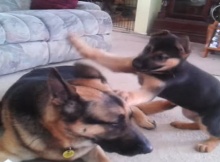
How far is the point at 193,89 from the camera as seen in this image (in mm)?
1406

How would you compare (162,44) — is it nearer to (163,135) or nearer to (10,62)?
(163,135)

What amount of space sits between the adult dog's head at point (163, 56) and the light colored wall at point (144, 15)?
3141 mm

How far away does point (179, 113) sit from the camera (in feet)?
5.95

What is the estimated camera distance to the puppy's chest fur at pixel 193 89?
55.0 inches

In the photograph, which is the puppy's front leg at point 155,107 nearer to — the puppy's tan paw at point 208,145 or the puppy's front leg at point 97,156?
the puppy's tan paw at point 208,145

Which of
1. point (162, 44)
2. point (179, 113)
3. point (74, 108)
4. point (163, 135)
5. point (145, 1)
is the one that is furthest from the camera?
point (145, 1)

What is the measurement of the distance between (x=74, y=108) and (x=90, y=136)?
125mm

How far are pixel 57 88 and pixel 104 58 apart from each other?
24.0 inches

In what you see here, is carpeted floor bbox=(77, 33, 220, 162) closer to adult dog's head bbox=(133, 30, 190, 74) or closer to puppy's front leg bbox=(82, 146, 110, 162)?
puppy's front leg bbox=(82, 146, 110, 162)

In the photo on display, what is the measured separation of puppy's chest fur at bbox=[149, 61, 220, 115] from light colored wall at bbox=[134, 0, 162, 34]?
10.2ft

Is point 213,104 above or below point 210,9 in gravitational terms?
below

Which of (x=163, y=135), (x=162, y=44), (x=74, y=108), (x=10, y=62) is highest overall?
(x=162, y=44)

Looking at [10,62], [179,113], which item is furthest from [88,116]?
[10,62]

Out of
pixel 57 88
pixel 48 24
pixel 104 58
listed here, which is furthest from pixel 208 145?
pixel 48 24
